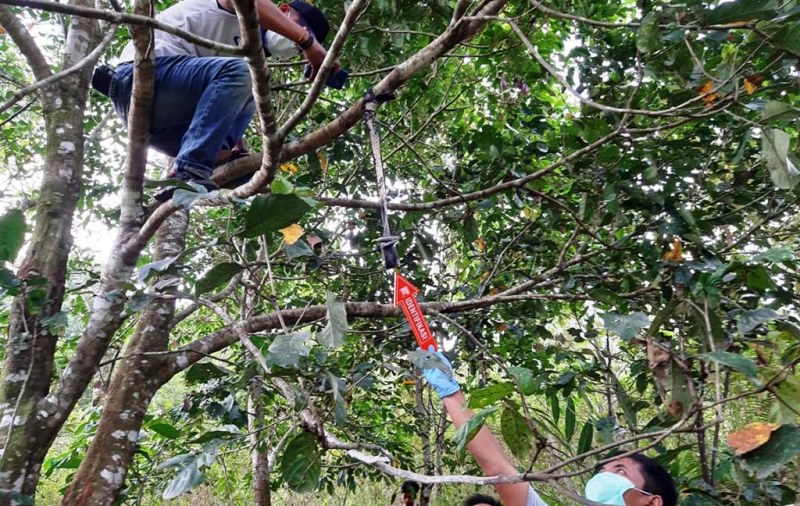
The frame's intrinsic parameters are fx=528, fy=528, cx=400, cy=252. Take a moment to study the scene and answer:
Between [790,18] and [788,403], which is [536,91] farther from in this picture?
[788,403]

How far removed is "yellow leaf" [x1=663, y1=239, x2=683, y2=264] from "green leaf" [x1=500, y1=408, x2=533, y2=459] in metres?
1.06

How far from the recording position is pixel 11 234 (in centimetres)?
119

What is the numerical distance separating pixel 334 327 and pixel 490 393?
0.34m

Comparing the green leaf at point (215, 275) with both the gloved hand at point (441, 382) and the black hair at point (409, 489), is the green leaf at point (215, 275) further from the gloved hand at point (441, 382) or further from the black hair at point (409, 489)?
the black hair at point (409, 489)

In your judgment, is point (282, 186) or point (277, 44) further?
point (277, 44)

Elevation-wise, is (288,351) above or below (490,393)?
above

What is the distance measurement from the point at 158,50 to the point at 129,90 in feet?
0.53

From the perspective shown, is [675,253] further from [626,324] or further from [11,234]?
[11,234]

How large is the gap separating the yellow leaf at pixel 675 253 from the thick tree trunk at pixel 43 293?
75.5 inches

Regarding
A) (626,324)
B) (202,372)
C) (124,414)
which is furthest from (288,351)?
(124,414)

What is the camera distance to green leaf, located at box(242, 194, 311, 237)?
1000mm

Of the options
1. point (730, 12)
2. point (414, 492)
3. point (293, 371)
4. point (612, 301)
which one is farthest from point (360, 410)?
point (730, 12)

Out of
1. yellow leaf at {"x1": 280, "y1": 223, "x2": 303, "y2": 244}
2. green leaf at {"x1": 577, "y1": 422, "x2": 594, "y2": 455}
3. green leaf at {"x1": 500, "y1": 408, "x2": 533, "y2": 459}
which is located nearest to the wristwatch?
yellow leaf at {"x1": 280, "y1": 223, "x2": 303, "y2": 244}

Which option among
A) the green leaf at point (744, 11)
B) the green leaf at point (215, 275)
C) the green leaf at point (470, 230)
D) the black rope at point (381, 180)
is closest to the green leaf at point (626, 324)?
the black rope at point (381, 180)
